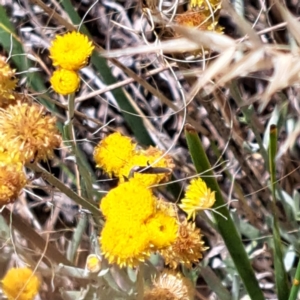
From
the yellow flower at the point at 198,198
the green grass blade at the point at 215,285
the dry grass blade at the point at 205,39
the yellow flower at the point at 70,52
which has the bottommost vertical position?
the green grass blade at the point at 215,285

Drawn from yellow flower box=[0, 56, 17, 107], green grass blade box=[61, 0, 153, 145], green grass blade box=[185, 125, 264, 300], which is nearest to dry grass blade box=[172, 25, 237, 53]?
green grass blade box=[185, 125, 264, 300]

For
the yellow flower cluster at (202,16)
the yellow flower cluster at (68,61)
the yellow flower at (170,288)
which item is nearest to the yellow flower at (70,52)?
the yellow flower cluster at (68,61)

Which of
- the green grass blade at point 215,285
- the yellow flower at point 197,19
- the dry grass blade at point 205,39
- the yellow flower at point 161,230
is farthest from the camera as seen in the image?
the green grass blade at point 215,285

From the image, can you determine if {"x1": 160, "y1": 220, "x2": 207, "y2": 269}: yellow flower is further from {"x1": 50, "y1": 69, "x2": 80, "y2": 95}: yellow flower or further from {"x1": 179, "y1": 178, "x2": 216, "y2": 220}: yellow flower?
{"x1": 50, "y1": 69, "x2": 80, "y2": 95}: yellow flower

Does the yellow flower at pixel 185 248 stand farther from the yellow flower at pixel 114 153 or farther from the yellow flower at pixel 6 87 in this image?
the yellow flower at pixel 6 87

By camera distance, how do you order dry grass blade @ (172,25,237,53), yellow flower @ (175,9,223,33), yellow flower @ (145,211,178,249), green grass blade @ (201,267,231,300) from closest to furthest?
dry grass blade @ (172,25,237,53) → yellow flower @ (145,211,178,249) → yellow flower @ (175,9,223,33) → green grass blade @ (201,267,231,300)
